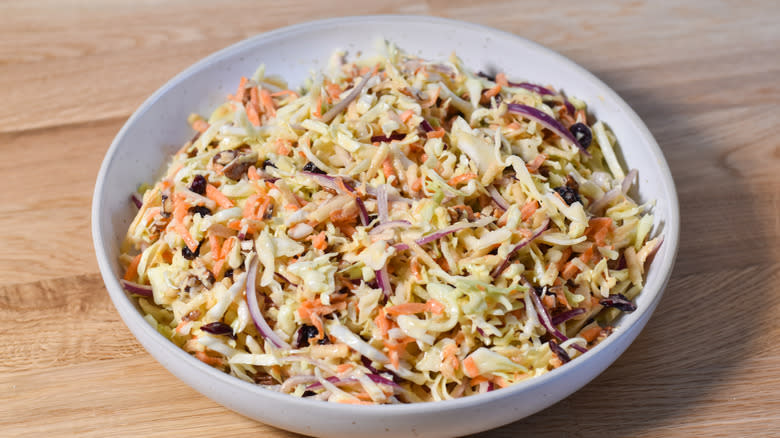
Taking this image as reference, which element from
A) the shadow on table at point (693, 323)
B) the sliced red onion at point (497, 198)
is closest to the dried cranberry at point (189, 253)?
the sliced red onion at point (497, 198)

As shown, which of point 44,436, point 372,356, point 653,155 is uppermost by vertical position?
point 653,155

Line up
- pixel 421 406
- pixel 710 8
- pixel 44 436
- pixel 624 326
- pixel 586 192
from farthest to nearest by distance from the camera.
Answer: pixel 710 8 → pixel 586 192 → pixel 44 436 → pixel 624 326 → pixel 421 406

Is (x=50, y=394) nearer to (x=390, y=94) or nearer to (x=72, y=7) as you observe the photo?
(x=390, y=94)

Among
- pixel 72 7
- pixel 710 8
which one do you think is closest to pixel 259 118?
pixel 72 7

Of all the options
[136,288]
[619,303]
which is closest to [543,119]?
[619,303]

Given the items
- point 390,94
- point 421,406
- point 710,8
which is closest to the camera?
point 421,406

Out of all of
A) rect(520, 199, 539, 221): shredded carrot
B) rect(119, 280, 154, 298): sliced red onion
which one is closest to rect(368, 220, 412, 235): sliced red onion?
rect(520, 199, 539, 221): shredded carrot

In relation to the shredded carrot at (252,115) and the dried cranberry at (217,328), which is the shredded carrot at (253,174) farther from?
the dried cranberry at (217,328)

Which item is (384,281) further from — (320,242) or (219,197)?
(219,197)

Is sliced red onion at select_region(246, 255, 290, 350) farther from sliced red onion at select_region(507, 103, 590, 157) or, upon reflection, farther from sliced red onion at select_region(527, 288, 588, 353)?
sliced red onion at select_region(507, 103, 590, 157)
